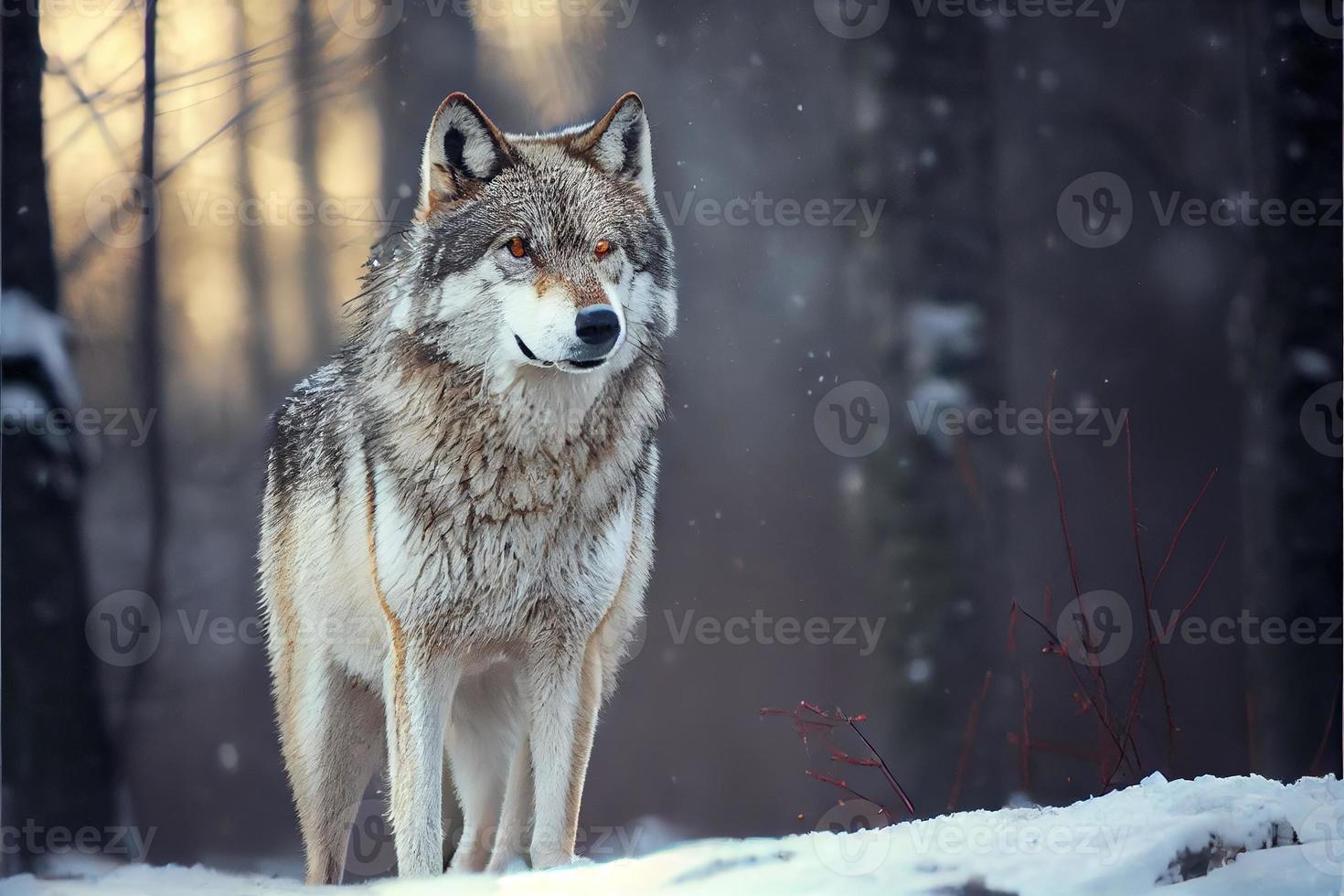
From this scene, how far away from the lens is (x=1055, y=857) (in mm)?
1762

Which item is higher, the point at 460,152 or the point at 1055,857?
the point at 460,152

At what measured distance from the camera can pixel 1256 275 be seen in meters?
3.26

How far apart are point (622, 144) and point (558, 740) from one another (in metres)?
1.43

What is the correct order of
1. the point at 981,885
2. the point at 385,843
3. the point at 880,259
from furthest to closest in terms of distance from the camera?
the point at 880,259 → the point at 385,843 → the point at 981,885

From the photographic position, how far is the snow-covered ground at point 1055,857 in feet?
5.60

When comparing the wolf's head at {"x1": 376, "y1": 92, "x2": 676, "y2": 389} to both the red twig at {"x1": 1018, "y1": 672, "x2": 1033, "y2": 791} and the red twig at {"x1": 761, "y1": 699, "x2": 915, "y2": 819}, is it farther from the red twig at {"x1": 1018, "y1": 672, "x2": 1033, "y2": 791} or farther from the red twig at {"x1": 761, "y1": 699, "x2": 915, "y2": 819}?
the red twig at {"x1": 1018, "y1": 672, "x2": 1033, "y2": 791}

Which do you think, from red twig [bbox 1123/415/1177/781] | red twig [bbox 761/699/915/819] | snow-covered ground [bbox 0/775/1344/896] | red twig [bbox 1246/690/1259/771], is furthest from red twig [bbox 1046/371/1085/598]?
snow-covered ground [bbox 0/775/1344/896]

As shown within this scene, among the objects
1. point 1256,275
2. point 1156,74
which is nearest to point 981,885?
point 1256,275

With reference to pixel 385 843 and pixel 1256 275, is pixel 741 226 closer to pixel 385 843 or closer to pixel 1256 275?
pixel 1256 275

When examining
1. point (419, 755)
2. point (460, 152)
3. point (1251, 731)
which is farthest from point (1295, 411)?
point (419, 755)

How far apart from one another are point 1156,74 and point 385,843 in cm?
333

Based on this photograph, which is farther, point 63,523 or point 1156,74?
point 1156,74

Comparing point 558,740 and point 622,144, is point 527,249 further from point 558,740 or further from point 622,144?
point 558,740

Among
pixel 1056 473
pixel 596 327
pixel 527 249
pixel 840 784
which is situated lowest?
pixel 840 784
